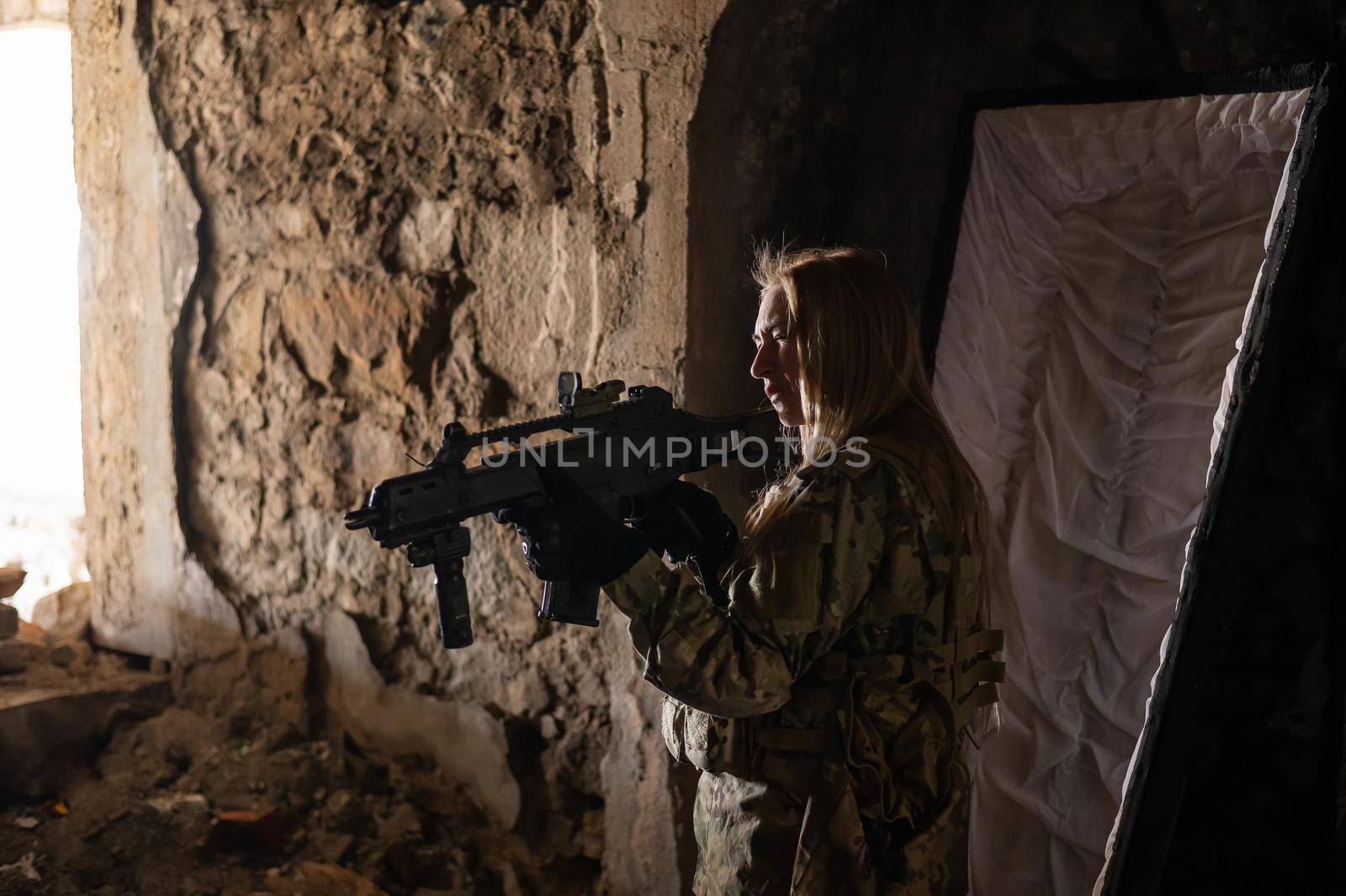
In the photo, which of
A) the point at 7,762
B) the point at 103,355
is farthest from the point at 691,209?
the point at 7,762

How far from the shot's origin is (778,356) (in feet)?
5.30

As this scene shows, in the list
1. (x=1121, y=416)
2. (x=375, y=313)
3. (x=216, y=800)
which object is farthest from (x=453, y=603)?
(x=216, y=800)

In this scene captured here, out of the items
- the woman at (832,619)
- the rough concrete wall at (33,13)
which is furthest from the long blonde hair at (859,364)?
the rough concrete wall at (33,13)

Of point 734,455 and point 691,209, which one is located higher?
point 691,209

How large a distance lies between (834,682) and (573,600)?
41 centimetres

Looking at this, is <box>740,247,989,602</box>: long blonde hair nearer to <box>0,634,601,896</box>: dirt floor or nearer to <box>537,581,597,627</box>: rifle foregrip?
<box>537,581,597,627</box>: rifle foregrip

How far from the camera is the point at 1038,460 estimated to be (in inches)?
90.4

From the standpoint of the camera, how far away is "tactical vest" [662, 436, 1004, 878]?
4.95 ft

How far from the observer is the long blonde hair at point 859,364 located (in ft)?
5.00

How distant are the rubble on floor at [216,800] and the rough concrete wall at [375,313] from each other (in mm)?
101

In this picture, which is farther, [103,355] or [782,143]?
[103,355]

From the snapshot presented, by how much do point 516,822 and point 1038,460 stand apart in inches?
66.3

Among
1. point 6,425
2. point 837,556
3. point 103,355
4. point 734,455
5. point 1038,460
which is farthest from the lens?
point 6,425

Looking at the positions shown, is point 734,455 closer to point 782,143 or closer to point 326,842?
point 782,143
